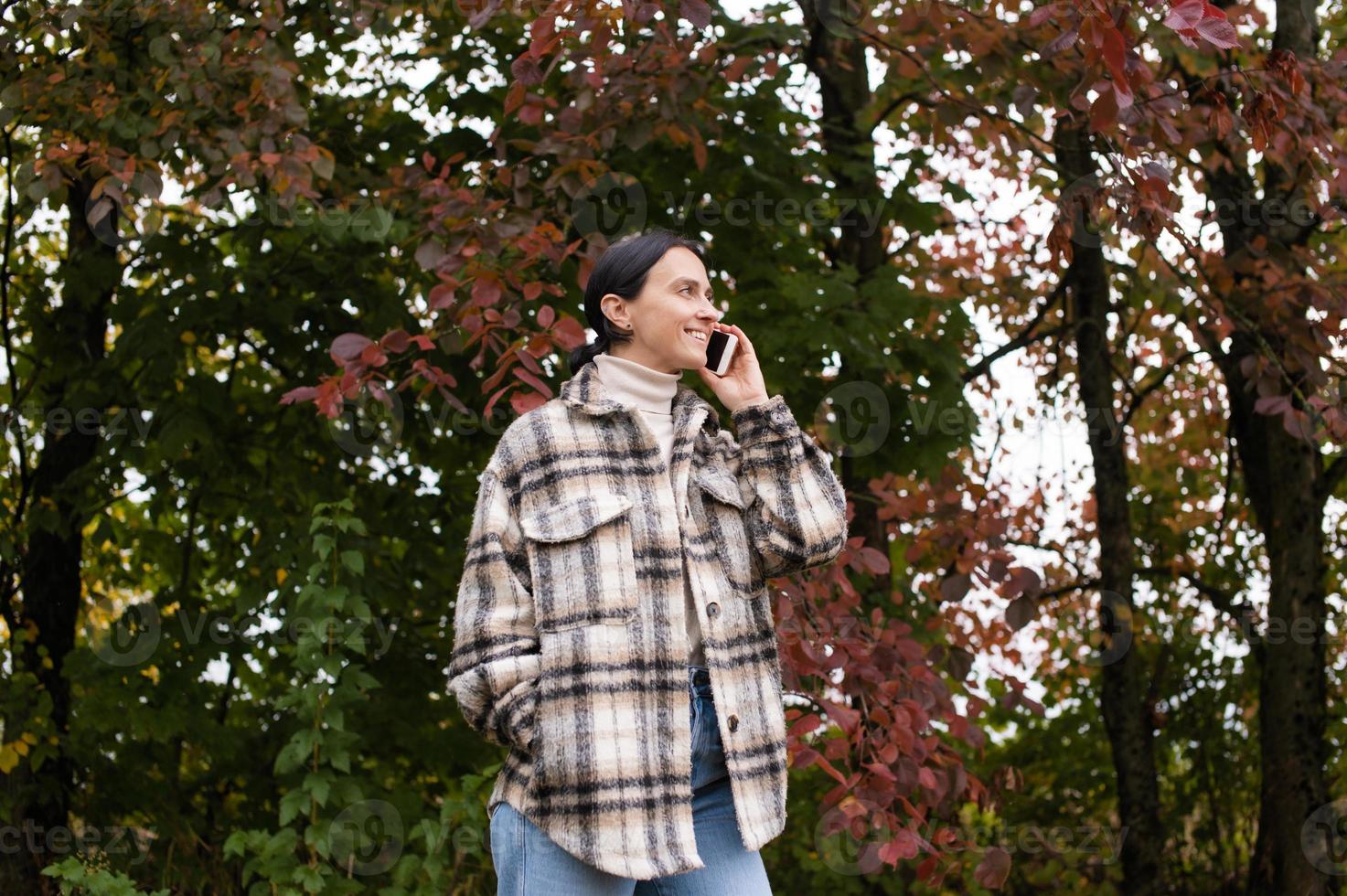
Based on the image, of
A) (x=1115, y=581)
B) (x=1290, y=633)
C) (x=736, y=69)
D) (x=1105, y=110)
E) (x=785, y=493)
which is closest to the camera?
(x=785, y=493)

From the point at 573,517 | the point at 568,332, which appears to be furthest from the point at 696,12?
the point at 573,517

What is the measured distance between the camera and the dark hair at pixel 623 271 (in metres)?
2.42

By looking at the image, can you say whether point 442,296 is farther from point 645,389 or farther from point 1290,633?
point 1290,633

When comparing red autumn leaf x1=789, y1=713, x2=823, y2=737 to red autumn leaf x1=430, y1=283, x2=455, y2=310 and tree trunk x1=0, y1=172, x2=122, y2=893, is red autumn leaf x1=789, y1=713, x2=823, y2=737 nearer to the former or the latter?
red autumn leaf x1=430, y1=283, x2=455, y2=310

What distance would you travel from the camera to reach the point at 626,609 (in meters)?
2.21

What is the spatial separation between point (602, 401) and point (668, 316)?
0.63ft

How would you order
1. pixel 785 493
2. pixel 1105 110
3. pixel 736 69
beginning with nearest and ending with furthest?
1. pixel 785 493
2. pixel 1105 110
3. pixel 736 69

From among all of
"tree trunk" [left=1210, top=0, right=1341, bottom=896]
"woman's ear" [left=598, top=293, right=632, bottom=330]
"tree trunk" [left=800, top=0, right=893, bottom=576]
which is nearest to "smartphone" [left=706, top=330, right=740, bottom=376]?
"woman's ear" [left=598, top=293, right=632, bottom=330]

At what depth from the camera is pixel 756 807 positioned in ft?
7.27

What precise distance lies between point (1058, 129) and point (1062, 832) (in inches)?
148

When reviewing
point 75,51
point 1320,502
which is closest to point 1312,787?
point 1320,502

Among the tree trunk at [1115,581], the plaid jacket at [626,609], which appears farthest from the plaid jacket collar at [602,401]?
the tree trunk at [1115,581]

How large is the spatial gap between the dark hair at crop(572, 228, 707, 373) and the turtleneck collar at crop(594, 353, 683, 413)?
60 millimetres

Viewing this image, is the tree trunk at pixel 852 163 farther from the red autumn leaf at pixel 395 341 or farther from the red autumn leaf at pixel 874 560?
the red autumn leaf at pixel 395 341
